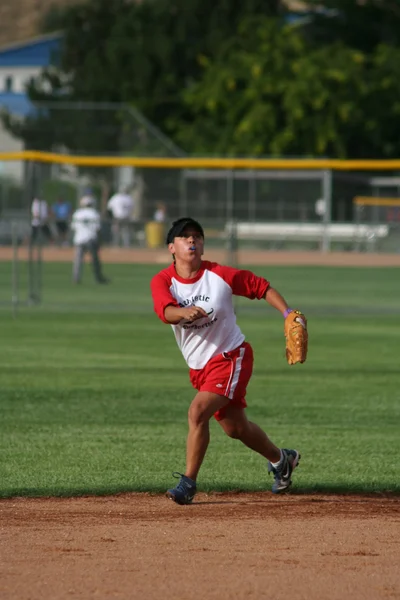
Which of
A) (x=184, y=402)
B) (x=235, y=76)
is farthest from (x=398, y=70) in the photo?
(x=184, y=402)

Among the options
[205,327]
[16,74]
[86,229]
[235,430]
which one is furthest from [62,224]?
[16,74]

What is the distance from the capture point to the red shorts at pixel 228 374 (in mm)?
7258

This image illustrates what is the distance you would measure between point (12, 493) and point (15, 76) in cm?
10648

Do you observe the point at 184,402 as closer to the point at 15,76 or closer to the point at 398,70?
the point at 398,70

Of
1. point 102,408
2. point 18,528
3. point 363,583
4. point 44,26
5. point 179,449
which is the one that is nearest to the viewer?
point 363,583

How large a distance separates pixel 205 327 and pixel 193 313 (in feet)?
1.42

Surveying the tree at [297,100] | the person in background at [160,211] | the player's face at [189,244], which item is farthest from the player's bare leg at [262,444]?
the tree at [297,100]

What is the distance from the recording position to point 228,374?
7.27 m

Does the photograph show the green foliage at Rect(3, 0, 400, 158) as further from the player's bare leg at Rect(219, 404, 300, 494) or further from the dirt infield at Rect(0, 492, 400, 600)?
the dirt infield at Rect(0, 492, 400, 600)

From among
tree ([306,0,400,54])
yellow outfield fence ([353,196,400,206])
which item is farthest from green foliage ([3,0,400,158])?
yellow outfield fence ([353,196,400,206])

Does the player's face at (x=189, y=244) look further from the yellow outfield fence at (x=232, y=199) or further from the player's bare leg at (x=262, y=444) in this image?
the yellow outfield fence at (x=232, y=199)

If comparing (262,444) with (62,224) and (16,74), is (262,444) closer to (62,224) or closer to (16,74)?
(62,224)

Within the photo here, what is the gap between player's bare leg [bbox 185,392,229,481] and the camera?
284 inches

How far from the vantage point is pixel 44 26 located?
5007 inches
